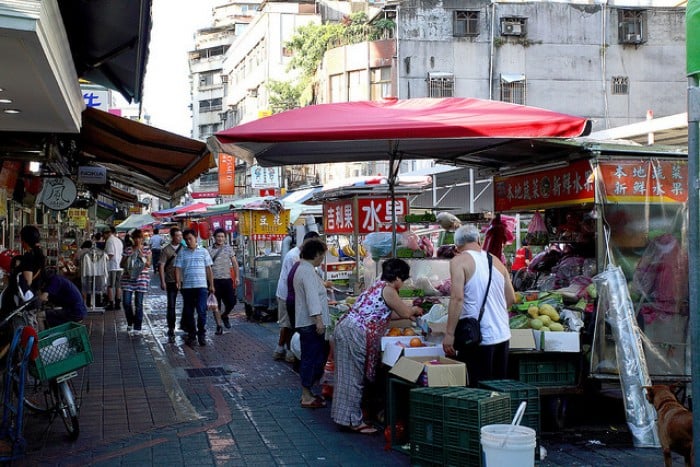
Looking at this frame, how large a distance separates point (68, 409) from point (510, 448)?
4.13m

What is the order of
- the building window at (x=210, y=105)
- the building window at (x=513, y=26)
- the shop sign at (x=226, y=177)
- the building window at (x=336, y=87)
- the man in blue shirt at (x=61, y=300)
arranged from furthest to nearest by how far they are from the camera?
the building window at (x=210, y=105) < the building window at (x=336, y=87) < the shop sign at (x=226, y=177) < the building window at (x=513, y=26) < the man in blue shirt at (x=61, y=300)

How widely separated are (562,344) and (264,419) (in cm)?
303

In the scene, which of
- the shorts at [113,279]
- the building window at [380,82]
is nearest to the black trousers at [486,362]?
the shorts at [113,279]

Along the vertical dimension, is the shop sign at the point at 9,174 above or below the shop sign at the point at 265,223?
above

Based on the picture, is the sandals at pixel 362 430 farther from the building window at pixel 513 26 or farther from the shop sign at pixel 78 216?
the building window at pixel 513 26

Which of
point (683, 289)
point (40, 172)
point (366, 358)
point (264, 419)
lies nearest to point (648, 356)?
point (683, 289)

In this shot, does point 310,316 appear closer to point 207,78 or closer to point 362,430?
point 362,430

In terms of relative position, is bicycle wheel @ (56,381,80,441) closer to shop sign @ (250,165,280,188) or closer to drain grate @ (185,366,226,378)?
drain grate @ (185,366,226,378)

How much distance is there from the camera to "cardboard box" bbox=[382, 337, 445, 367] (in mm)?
6801

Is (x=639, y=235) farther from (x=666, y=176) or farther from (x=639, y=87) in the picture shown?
(x=639, y=87)

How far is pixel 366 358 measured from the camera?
7.23 m

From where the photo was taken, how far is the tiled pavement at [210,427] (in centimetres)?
643

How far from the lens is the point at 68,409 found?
6910 mm

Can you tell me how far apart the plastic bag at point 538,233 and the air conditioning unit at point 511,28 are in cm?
3078
